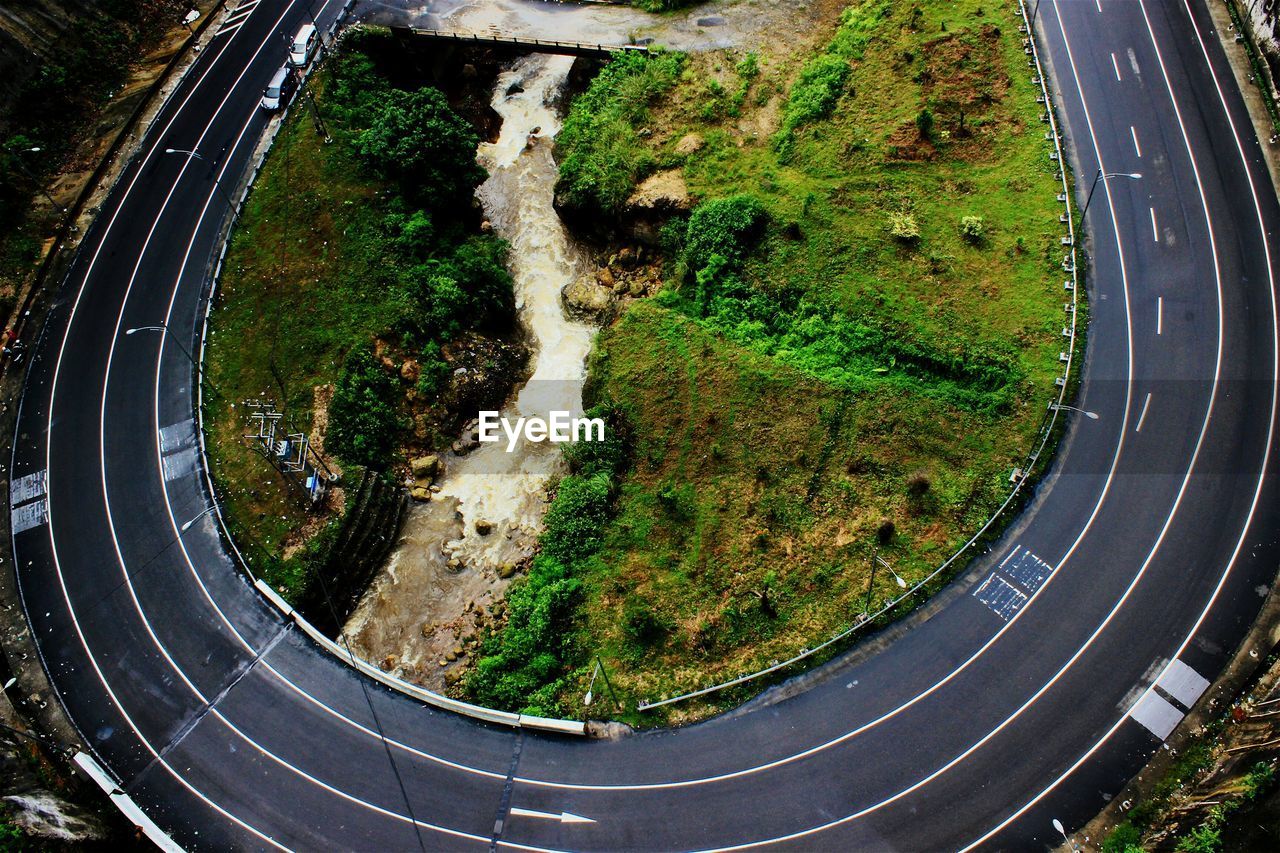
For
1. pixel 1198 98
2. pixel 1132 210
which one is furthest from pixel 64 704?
pixel 1198 98

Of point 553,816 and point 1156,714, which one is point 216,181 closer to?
point 553,816

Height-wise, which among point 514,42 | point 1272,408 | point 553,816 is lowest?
point 553,816

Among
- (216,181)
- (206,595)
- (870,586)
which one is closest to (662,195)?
(870,586)

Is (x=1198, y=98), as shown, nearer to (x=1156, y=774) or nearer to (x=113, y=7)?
(x=1156, y=774)

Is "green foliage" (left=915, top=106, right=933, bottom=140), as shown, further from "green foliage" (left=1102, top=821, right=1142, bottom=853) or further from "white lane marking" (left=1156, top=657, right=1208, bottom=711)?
"green foliage" (left=1102, top=821, right=1142, bottom=853)

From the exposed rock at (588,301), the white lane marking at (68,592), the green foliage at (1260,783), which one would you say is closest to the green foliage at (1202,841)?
the green foliage at (1260,783)

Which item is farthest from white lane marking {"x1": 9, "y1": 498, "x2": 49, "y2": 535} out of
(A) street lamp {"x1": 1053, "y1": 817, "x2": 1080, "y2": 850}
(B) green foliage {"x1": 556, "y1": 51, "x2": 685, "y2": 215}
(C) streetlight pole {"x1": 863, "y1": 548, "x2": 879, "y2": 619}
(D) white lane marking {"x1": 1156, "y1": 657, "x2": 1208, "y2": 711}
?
(D) white lane marking {"x1": 1156, "y1": 657, "x2": 1208, "y2": 711}

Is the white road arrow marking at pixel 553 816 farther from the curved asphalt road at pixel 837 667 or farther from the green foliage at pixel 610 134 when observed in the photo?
the green foliage at pixel 610 134
